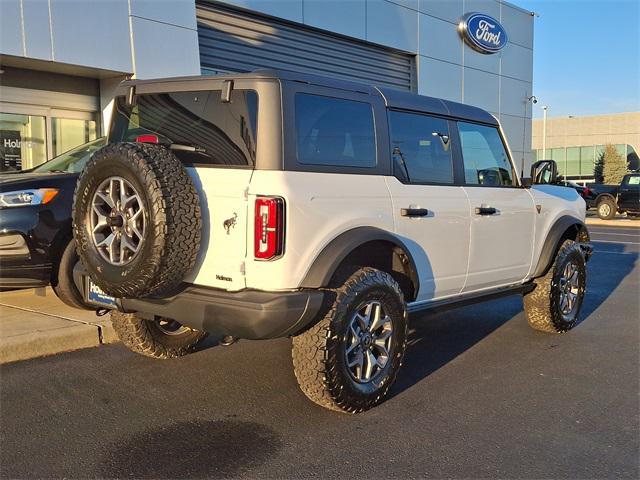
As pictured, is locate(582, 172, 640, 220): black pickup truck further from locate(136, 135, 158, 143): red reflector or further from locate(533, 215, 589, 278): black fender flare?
locate(136, 135, 158, 143): red reflector

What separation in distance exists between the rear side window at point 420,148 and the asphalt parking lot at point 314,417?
1.50m

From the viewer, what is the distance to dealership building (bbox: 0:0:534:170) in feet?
31.4

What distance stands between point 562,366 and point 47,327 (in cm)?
431

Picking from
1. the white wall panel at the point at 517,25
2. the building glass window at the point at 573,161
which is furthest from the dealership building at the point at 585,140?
the white wall panel at the point at 517,25

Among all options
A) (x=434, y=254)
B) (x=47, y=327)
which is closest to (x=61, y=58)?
(x=47, y=327)

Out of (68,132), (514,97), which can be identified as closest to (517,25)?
(514,97)

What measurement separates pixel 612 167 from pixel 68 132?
51929 millimetres

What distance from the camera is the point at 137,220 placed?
11.1ft

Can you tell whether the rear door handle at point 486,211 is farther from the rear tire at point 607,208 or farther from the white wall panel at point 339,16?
the rear tire at point 607,208

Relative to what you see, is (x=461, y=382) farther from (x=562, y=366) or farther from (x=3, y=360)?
(x=3, y=360)

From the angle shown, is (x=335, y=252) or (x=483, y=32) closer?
(x=335, y=252)

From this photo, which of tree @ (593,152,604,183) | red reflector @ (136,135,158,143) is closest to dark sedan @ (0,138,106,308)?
red reflector @ (136,135,158,143)

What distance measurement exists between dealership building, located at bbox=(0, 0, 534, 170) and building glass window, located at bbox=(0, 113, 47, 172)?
18 millimetres

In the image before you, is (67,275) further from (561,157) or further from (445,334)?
(561,157)
